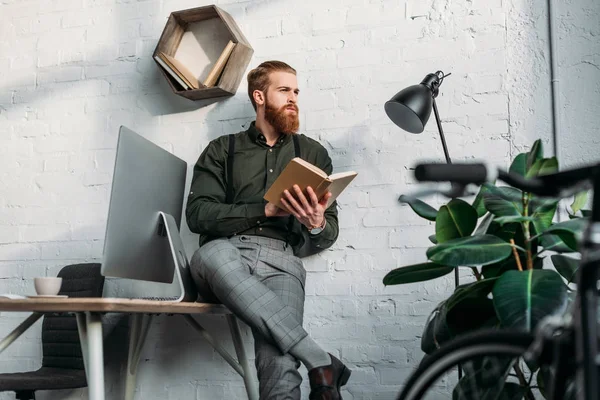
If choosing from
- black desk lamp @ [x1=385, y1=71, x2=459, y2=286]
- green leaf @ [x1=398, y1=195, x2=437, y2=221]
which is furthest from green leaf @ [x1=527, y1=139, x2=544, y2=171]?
black desk lamp @ [x1=385, y1=71, x2=459, y2=286]

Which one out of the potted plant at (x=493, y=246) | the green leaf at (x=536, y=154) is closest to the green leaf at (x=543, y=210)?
the potted plant at (x=493, y=246)

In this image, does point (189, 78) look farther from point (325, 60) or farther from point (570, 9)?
point (570, 9)

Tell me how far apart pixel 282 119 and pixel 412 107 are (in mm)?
590

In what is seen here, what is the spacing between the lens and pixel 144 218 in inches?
102

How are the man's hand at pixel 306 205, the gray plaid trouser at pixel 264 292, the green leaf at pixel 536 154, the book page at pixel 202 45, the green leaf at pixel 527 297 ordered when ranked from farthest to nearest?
1. the book page at pixel 202 45
2. the man's hand at pixel 306 205
3. the gray plaid trouser at pixel 264 292
4. the green leaf at pixel 536 154
5. the green leaf at pixel 527 297

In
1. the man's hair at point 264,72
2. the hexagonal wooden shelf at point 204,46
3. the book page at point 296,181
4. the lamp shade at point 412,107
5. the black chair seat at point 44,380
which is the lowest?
the black chair seat at point 44,380

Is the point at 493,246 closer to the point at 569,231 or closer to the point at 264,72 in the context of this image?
the point at 569,231

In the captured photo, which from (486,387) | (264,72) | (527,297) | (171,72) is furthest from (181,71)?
(486,387)

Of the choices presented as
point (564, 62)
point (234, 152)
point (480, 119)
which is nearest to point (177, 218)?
point (234, 152)

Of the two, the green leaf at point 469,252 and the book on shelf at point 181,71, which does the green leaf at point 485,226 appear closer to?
the green leaf at point 469,252

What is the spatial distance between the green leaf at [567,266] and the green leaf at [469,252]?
0.95 feet

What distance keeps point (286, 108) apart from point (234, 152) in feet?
0.89

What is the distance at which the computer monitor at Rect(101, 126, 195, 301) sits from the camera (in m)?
2.39

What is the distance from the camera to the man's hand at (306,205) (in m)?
2.54
